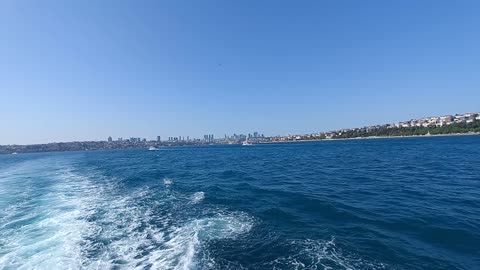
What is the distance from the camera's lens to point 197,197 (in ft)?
66.9

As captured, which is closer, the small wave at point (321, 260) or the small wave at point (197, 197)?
the small wave at point (321, 260)

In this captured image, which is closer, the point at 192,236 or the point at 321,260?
the point at 321,260

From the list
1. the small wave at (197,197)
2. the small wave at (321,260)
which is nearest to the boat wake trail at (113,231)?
the small wave at (197,197)

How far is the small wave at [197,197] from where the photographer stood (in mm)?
19231

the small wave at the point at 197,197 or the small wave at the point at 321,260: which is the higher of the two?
the small wave at the point at 197,197

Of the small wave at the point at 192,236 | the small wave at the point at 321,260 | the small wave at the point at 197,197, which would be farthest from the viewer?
the small wave at the point at 197,197

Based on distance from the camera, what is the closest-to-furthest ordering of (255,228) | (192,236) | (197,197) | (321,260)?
(321,260) < (192,236) < (255,228) < (197,197)

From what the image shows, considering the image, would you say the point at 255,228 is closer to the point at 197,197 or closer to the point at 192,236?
the point at 192,236

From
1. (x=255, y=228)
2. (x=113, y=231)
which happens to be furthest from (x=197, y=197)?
(x=255, y=228)

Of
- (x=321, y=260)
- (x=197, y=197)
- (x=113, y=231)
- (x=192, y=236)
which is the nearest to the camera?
(x=321, y=260)

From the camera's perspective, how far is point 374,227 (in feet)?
40.1

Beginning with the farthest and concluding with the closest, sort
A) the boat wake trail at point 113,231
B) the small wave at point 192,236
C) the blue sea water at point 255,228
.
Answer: the boat wake trail at point 113,231, the small wave at point 192,236, the blue sea water at point 255,228

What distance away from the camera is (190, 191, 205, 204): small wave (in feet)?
63.1

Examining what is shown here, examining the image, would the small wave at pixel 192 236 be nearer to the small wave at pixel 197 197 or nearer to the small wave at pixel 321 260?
the small wave at pixel 321 260
